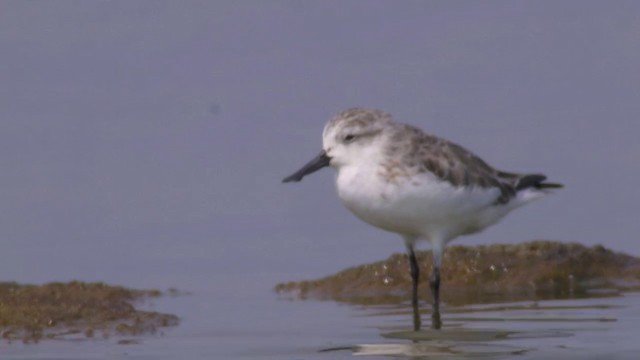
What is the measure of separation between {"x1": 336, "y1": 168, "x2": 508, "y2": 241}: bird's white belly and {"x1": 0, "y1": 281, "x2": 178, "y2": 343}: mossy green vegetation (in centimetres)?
151

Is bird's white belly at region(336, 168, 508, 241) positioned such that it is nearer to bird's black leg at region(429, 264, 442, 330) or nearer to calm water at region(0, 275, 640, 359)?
bird's black leg at region(429, 264, 442, 330)

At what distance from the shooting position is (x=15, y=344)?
1172 centimetres

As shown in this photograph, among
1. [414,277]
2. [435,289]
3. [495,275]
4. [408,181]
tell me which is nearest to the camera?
[408,181]

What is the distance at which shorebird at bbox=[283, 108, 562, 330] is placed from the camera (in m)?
12.9

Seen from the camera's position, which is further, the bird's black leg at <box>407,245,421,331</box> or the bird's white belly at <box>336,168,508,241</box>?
the bird's black leg at <box>407,245,421,331</box>

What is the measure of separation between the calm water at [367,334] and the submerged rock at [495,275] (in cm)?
44

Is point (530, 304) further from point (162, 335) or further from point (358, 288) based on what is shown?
point (162, 335)

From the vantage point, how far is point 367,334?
472 inches

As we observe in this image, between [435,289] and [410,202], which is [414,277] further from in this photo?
[410,202]

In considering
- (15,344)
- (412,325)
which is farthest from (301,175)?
(15,344)

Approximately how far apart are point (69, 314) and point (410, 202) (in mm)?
2412

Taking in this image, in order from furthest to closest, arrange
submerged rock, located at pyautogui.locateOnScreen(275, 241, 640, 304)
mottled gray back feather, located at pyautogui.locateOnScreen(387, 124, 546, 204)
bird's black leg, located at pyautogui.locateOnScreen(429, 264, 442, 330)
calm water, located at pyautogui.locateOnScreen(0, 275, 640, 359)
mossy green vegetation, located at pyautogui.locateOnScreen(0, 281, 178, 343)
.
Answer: submerged rock, located at pyautogui.locateOnScreen(275, 241, 640, 304)
mottled gray back feather, located at pyautogui.locateOnScreen(387, 124, 546, 204)
bird's black leg, located at pyautogui.locateOnScreen(429, 264, 442, 330)
mossy green vegetation, located at pyautogui.locateOnScreen(0, 281, 178, 343)
calm water, located at pyautogui.locateOnScreen(0, 275, 640, 359)

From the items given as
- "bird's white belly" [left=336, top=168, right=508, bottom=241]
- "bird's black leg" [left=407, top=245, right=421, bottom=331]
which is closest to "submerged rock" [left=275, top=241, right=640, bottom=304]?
"bird's black leg" [left=407, top=245, right=421, bottom=331]

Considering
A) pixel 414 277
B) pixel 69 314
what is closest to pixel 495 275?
pixel 414 277
